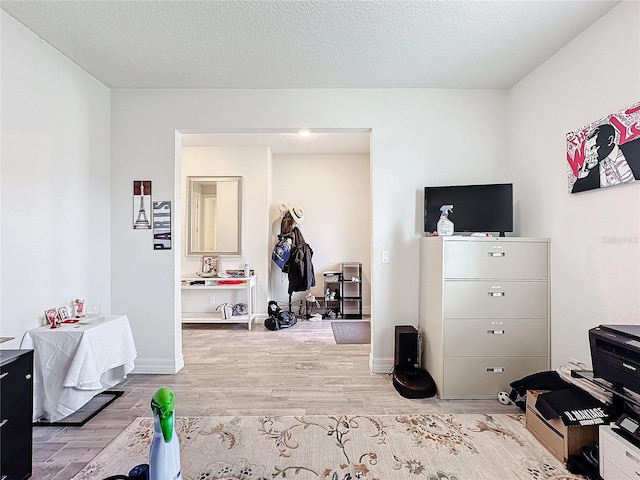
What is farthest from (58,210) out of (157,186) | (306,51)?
(306,51)

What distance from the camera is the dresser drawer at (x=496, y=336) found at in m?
2.51

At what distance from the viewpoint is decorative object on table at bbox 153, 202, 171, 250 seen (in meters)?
3.07

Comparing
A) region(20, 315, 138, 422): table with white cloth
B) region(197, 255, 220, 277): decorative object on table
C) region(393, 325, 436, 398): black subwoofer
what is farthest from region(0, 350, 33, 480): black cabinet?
region(197, 255, 220, 277): decorative object on table

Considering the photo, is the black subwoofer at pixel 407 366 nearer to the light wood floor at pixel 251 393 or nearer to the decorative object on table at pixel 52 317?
the light wood floor at pixel 251 393

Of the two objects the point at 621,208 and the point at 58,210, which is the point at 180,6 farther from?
the point at 621,208

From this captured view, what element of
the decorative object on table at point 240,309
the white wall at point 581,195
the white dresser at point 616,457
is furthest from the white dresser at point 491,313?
the decorative object on table at point 240,309

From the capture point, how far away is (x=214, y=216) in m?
5.08

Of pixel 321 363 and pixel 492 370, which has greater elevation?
pixel 492 370

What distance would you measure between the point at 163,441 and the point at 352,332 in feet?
12.0

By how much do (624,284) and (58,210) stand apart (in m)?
3.95

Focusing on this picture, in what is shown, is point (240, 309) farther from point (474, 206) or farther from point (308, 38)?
point (308, 38)

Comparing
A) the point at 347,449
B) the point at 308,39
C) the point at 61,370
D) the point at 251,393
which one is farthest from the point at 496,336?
the point at 61,370

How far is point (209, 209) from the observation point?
16.7ft

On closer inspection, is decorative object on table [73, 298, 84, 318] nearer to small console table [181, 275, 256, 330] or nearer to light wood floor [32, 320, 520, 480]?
light wood floor [32, 320, 520, 480]
